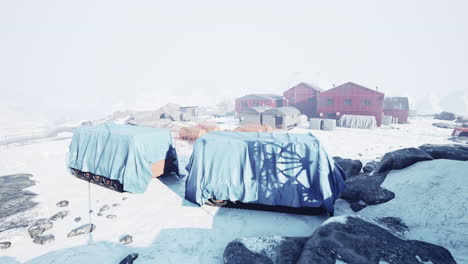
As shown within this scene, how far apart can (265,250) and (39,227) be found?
6938 millimetres

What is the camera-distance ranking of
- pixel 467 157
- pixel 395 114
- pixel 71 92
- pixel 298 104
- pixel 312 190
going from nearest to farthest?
pixel 312 190 < pixel 467 157 < pixel 395 114 < pixel 298 104 < pixel 71 92

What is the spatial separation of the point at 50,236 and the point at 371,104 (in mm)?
35946

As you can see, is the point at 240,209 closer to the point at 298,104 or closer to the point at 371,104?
the point at 371,104

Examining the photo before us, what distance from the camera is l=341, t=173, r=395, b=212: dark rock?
24.5 feet

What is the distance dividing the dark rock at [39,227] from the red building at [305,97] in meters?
37.7

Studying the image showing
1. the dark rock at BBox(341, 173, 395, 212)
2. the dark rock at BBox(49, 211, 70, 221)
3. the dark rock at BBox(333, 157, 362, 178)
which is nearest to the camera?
the dark rock at BBox(49, 211, 70, 221)

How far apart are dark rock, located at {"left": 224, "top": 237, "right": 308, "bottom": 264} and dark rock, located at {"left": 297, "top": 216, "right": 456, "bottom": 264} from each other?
464mm

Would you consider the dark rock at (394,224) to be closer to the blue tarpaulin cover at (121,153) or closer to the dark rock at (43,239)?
the blue tarpaulin cover at (121,153)

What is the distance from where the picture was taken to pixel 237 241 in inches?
210

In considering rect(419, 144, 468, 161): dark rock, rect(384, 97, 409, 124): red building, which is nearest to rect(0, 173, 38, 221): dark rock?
rect(419, 144, 468, 161): dark rock

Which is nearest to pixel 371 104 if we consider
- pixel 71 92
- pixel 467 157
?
pixel 467 157

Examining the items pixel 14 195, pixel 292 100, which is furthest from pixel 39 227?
pixel 292 100

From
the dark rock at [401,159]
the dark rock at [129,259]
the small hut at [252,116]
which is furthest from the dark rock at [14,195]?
the small hut at [252,116]

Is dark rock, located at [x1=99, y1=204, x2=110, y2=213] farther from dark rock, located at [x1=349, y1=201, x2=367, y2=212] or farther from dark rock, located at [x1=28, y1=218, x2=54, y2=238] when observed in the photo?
dark rock, located at [x1=349, y1=201, x2=367, y2=212]
